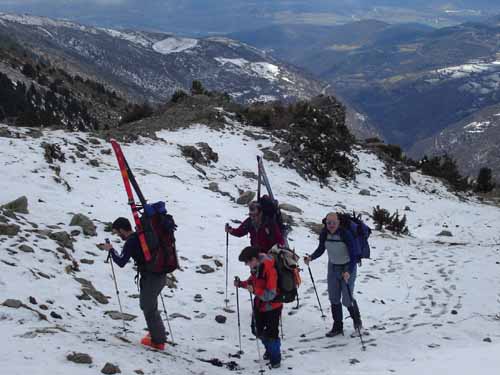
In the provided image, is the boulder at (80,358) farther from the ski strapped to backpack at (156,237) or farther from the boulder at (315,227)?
the boulder at (315,227)

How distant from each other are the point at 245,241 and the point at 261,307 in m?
6.22

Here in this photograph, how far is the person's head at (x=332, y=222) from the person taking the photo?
7684 mm

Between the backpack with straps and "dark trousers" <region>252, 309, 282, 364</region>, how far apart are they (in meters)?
1.31

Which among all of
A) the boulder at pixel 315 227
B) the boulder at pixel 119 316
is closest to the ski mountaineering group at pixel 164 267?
the boulder at pixel 119 316

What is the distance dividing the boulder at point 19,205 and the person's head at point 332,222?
5790 mm

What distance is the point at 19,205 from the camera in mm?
9961

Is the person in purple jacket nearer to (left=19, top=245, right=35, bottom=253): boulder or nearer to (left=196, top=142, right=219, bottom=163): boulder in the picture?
(left=19, top=245, right=35, bottom=253): boulder

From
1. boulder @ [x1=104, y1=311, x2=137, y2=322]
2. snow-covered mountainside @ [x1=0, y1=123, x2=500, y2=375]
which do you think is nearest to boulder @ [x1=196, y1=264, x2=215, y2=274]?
snow-covered mountainside @ [x1=0, y1=123, x2=500, y2=375]

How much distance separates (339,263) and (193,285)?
10.0 ft

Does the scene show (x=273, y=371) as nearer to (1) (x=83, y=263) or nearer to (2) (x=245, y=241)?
(1) (x=83, y=263)

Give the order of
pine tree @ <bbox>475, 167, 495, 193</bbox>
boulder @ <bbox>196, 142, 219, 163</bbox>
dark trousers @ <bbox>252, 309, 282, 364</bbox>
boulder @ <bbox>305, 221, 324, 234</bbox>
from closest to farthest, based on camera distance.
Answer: dark trousers @ <bbox>252, 309, 282, 364</bbox>
boulder @ <bbox>305, 221, 324, 234</bbox>
boulder @ <bbox>196, 142, 219, 163</bbox>
pine tree @ <bbox>475, 167, 495, 193</bbox>

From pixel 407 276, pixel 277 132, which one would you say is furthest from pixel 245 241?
pixel 277 132

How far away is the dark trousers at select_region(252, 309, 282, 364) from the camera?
21.8 ft

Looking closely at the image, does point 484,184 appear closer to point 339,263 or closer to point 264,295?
point 339,263
